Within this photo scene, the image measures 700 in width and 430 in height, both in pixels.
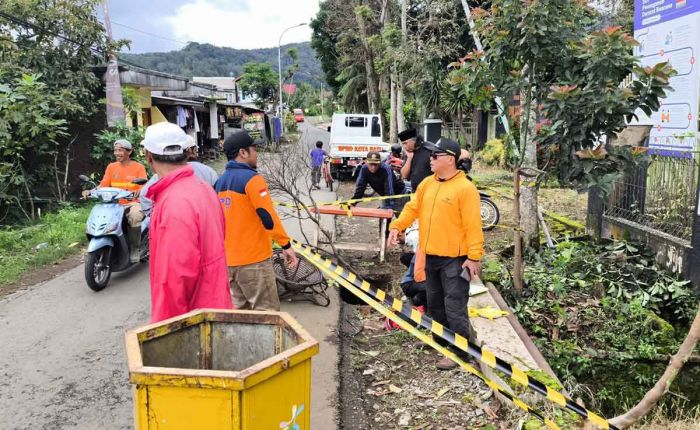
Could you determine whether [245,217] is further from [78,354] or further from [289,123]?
[289,123]

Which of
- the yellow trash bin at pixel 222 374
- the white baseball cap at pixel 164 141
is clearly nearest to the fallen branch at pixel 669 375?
the yellow trash bin at pixel 222 374

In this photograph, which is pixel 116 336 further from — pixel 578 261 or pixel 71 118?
pixel 71 118

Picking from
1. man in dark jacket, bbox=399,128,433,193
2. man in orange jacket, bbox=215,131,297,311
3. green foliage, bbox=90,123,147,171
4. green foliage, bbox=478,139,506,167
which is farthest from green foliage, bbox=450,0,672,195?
green foliage, bbox=478,139,506,167

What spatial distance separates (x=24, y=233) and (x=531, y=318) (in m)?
7.89

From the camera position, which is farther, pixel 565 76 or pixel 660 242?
pixel 660 242

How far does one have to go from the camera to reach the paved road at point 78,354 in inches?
145

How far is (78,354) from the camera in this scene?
465 centimetres

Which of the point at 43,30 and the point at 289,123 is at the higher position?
the point at 43,30

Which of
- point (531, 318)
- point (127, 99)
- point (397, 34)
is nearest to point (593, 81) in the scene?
point (531, 318)

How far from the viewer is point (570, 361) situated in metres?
4.72

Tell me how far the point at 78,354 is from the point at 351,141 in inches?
603

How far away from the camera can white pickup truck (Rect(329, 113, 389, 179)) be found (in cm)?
1816

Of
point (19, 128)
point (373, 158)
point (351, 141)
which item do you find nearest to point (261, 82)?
point (351, 141)

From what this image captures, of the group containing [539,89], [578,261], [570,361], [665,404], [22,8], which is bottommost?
[665,404]
